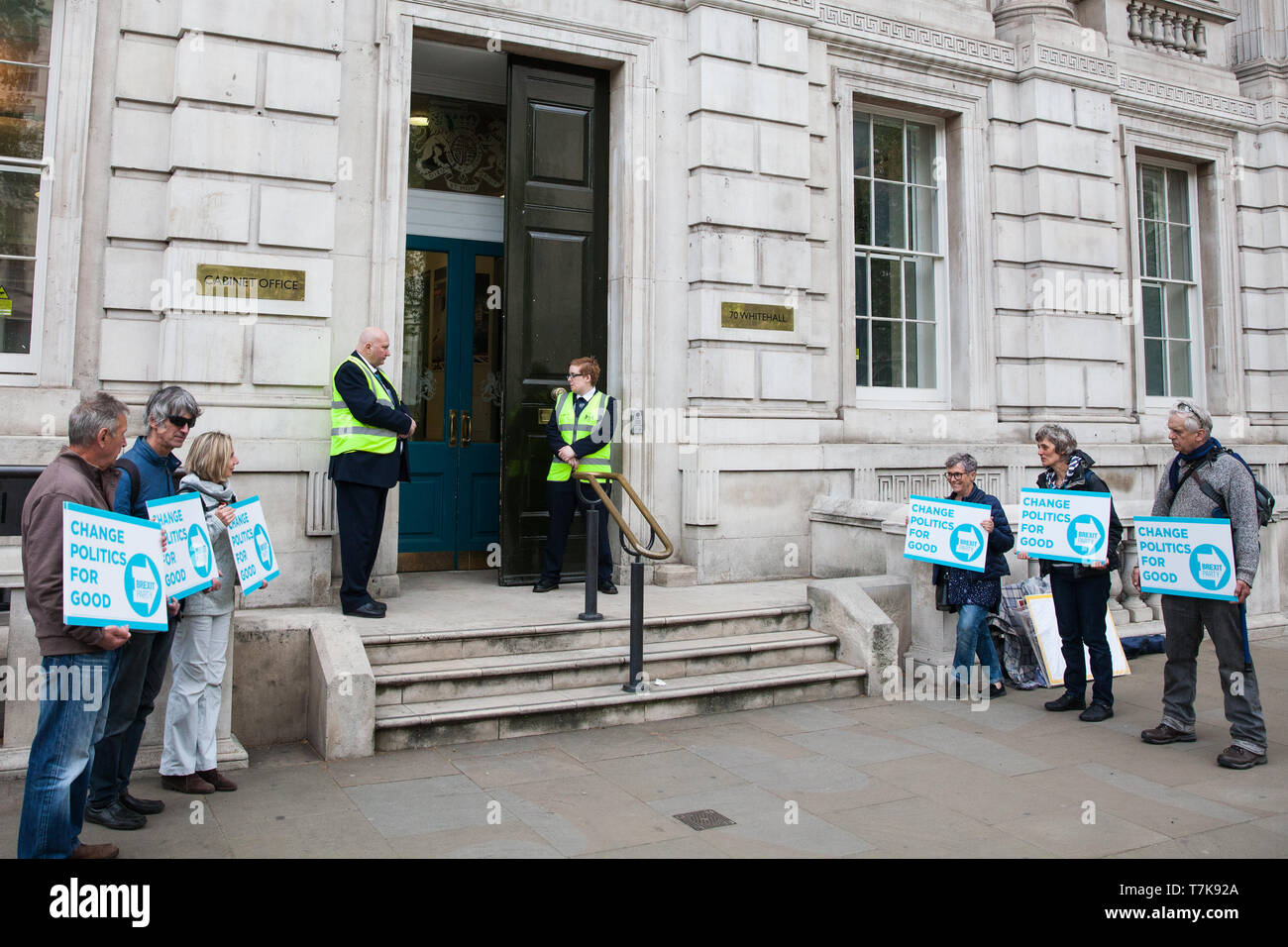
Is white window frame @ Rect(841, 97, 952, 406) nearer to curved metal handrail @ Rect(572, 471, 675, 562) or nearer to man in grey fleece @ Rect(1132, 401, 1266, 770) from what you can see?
curved metal handrail @ Rect(572, 471, 675, 562)

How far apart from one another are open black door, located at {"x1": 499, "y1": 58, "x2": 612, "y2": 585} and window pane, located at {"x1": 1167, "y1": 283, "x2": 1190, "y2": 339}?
26.7ft

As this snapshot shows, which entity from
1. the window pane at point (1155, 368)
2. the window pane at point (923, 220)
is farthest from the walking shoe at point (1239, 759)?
the window pane at point (1155, 368)

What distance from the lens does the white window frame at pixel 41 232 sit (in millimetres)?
7559

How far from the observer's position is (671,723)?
6680mm

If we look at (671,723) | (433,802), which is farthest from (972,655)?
(433,802)

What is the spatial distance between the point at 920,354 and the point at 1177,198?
5.06m

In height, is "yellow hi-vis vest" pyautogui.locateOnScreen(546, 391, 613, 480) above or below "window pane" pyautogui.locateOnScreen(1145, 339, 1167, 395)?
below

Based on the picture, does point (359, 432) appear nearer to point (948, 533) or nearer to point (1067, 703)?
point (948, 533)

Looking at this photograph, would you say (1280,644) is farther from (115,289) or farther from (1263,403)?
(115,289)

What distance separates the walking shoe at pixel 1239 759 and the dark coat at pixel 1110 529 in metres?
1.32

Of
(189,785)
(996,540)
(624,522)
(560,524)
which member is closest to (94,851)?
(189,785)

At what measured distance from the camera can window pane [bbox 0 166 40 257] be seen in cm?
764

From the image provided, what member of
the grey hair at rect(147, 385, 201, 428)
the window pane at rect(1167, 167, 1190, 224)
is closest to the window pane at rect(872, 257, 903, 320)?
the window pane at rect(1167, 167, 1190, 224)

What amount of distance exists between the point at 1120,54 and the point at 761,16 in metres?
5.48
